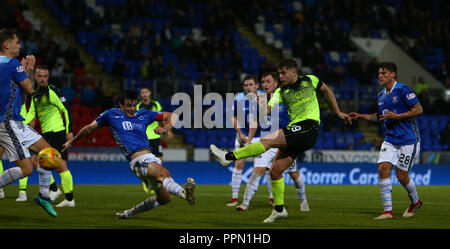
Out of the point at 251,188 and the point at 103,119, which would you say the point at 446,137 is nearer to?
the point at 251,188

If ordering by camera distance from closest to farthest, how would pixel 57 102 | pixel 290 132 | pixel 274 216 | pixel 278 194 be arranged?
pixel 290 132, pixel 274 216, pixel 278 194, pixel 57 102

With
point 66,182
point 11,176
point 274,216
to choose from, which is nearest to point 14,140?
point 11,176

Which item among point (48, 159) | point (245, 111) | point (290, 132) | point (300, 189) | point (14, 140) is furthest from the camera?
point (245, 111)

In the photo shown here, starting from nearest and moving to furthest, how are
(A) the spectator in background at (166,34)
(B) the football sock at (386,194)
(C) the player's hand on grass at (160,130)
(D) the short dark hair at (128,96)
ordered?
1. (C) the player's hand on grass at (160,130)
2. (D) the short dark hair at (128,96)
3. (B) the football sock at (386,194)
4. (A) the spectator in background at (166,34)

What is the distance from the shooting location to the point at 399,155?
35.3 ft

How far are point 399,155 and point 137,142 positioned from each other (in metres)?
4.19

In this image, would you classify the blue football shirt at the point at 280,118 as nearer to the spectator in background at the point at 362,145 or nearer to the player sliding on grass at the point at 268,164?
the player sliding on grass at the point at 268,164

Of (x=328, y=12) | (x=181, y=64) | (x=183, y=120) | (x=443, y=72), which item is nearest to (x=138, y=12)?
(x=181, y=64)

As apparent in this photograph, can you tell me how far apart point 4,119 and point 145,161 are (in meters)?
2.00

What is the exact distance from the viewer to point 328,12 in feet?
110

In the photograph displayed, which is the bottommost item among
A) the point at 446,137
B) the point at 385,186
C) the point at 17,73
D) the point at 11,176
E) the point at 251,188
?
the point at 446,137

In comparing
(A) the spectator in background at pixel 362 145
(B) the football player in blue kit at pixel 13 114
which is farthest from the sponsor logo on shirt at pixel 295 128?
(A) the spectator in background at pixel 362 145

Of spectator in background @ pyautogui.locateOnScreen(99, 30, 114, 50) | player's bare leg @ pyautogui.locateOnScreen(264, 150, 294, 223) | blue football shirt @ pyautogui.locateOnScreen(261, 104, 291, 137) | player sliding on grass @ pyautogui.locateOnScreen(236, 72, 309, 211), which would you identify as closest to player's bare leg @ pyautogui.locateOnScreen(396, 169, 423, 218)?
player sliding on grass @ pyautogui.locateOnScreen(236, 72, 309, 211)

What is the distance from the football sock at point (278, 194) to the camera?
995 cm
